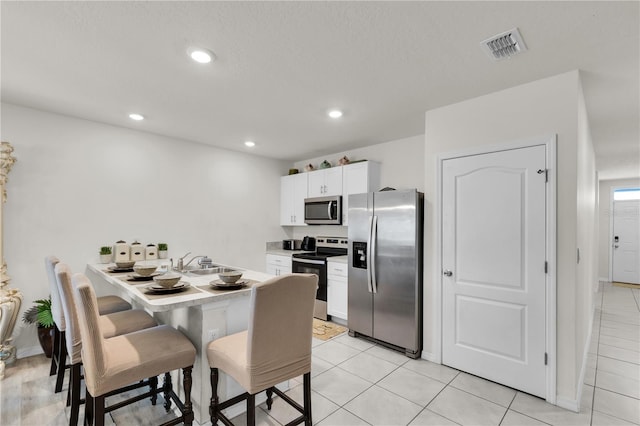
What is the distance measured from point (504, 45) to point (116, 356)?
2.94m

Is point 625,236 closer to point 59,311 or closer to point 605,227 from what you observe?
point 605,227

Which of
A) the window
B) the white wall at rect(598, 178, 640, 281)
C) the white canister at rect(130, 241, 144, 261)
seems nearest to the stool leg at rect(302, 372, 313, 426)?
the white canister at rect(130, 241, 144, 261)

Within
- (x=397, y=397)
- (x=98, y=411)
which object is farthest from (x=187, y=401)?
(x=397, y=397)

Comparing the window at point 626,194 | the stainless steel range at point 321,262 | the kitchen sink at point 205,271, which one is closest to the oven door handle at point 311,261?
the stainless steel range at point 321,262

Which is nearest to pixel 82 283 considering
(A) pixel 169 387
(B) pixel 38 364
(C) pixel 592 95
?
(A) pixel 169 387

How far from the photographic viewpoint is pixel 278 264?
5023mm

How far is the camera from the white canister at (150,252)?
12.3 feet

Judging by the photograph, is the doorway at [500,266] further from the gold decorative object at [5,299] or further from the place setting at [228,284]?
the gold decorative object at [5,299]

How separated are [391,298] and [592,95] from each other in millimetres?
2605

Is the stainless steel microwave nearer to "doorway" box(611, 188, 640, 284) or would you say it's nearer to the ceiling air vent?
the ceiling air vent

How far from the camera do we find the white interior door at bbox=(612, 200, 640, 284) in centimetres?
711

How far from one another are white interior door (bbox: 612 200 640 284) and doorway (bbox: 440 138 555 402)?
7225 millimetres

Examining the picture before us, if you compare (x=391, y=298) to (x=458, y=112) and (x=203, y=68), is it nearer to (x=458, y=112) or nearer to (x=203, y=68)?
(x=458, y=112)

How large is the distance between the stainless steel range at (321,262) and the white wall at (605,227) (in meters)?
7.01
